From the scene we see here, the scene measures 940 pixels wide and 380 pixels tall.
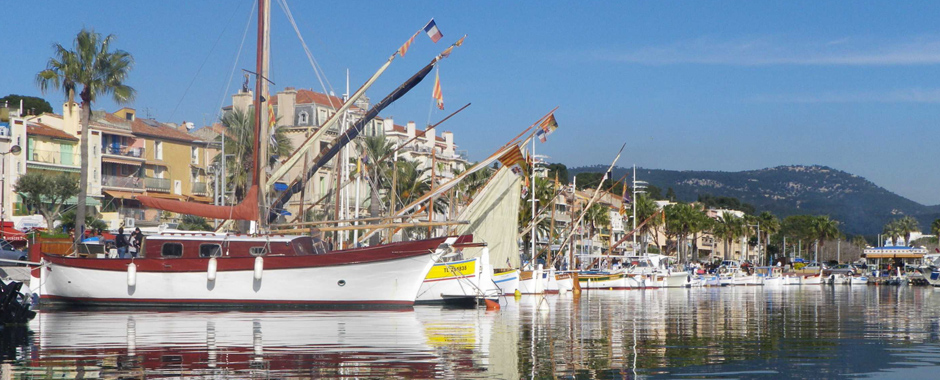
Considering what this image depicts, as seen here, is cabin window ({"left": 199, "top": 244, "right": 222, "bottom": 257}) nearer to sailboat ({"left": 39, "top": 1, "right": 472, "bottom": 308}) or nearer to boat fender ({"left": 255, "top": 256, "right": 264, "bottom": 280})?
sailboat ({"left": 39, "top": 1, "right": 472, "bottom": 308})

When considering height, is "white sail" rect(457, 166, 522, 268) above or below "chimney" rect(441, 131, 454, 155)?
below

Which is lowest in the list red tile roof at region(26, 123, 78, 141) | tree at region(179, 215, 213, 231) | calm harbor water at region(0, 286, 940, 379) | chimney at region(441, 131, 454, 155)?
calm harbor water at region(0, 286, 940, 379)

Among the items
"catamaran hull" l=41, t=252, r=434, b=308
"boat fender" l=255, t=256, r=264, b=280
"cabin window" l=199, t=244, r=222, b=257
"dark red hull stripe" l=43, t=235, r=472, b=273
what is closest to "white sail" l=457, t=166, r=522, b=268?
"catamaran hull" l=41, t=252, r=434, b=308

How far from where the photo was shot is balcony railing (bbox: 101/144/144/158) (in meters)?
89.8

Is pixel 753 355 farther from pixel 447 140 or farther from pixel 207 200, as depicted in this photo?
pixel 447 140

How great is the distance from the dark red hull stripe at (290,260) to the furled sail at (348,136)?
12.6ft

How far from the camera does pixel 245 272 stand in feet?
122

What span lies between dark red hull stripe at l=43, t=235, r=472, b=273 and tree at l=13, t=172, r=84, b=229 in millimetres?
43488

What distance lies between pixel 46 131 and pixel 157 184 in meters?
11.4

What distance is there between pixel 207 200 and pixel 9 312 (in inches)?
2753

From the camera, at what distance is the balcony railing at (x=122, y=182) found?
293 ft

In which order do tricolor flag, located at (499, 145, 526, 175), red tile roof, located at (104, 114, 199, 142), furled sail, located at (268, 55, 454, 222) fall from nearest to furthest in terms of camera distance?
furled sail, located at (268, 55, 454, 222) < tricolor flag, located at (499, 145, 526, 175) < red tile roof, located at (104, 114, 199, 142)

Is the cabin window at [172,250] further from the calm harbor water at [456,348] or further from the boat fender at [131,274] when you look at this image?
the calm harbor water at [456,348]

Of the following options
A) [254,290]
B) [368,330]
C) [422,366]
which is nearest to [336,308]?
[254,290]
